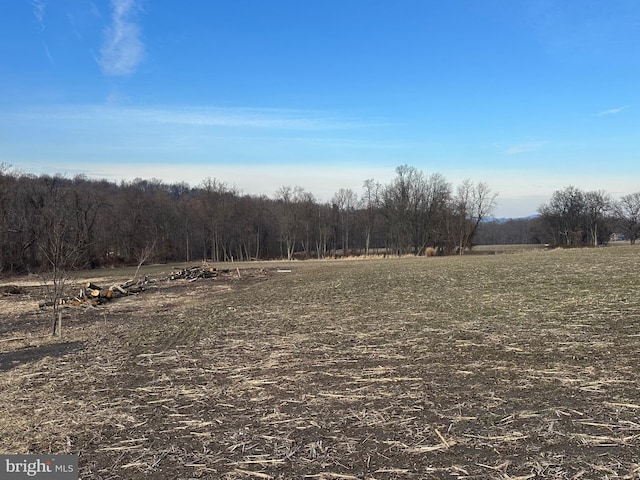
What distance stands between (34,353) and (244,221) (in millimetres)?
74513

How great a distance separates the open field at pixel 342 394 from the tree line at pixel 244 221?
51550mm

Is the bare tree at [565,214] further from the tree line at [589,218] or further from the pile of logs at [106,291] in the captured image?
the pile of logs at [106,291]

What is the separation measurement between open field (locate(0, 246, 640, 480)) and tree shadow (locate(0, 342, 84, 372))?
0.05 m

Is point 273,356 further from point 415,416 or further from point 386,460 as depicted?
point 386,460

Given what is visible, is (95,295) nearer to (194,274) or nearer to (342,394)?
(194,274)

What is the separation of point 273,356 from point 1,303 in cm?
1633

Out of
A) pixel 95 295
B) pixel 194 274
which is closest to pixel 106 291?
pixel 95 295

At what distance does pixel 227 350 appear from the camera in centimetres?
856

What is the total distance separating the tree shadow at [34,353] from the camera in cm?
812

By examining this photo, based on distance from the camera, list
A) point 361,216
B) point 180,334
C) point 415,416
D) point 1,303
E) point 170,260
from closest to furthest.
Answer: point 415,416
point 180,334
point 1,303
point 170,260
point 361,216

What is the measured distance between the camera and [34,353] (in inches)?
349

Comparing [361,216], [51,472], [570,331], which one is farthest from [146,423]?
[361,216]

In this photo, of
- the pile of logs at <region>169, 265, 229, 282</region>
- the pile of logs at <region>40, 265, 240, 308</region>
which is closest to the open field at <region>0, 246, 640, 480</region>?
the pile of logs at <region>40, 265, 240, 308</region>

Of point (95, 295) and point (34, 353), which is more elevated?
point (95, 295)
